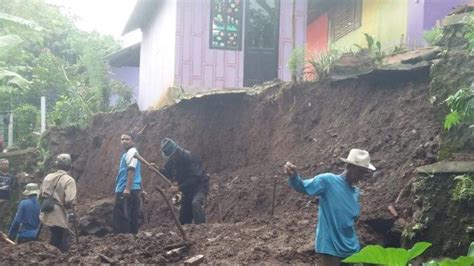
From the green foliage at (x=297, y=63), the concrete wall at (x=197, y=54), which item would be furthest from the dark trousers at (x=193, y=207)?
the concrete wall at (x=197, y=54)

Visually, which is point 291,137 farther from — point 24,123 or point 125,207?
point 24,123

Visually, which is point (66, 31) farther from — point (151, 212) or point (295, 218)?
point (295, 218)

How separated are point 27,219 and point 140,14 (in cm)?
927

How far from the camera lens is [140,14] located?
17.5 meters

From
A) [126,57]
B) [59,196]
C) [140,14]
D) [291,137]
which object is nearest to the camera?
[59,196]

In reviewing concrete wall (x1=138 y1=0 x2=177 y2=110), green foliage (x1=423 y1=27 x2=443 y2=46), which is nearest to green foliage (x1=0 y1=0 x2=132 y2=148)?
concrete wall (x1=138 y1=0 x2=177 y2=110)

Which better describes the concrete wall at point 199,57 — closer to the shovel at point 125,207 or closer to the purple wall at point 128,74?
the shovel at point 125,207

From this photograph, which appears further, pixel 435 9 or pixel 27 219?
pixel 435 9

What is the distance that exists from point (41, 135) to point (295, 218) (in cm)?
1122

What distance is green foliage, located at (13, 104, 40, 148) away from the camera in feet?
63.6

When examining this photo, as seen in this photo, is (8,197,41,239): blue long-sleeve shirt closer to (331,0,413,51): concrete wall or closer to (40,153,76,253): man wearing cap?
(40,153,76,253): man wearing cap

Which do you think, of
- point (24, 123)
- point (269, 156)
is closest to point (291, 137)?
point (269, 156)

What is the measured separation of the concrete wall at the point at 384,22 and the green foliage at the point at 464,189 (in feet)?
18.4

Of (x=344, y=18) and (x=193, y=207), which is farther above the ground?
(x=344, y=18)
